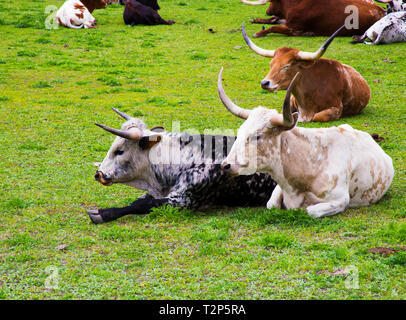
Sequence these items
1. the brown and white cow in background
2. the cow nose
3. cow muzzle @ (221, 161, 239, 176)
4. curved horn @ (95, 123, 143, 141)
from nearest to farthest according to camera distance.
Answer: cow muzzle @ (221, 161, 239, 176) → curved horn @ (95, 123, 143, 141) → the cow nose → the brown and white cow in background

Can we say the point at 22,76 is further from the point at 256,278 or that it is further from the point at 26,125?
the point at 256,278

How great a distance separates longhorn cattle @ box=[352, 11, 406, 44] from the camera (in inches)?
581

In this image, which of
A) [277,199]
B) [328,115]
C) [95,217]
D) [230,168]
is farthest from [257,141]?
[328,115]

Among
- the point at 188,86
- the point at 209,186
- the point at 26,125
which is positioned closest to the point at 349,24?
the point at 188,86

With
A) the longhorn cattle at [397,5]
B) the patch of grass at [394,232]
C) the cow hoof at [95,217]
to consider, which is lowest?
the cow hoof at [95,217]

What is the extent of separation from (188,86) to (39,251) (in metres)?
7.33

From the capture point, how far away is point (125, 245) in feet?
17.7

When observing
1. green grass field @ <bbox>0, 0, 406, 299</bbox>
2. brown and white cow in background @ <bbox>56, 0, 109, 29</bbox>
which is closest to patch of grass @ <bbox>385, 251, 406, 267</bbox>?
green grass field @ <bbox>0, 0, 406, 299</bbox>

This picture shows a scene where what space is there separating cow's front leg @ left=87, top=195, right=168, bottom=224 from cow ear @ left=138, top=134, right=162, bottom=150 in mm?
558

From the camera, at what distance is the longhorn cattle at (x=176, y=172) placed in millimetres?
6246

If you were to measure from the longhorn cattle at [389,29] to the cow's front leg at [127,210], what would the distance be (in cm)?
1032

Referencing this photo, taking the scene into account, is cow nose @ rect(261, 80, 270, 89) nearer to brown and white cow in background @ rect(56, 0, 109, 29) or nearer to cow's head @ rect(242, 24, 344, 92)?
cow's head @ rect(242, 24, 344, 92)

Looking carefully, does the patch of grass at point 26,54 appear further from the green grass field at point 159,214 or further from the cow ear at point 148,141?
the cow ear at point 148,141

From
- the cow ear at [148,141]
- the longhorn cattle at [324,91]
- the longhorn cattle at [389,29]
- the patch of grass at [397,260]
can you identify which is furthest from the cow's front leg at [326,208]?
the longhorn cattle at [389,29]
